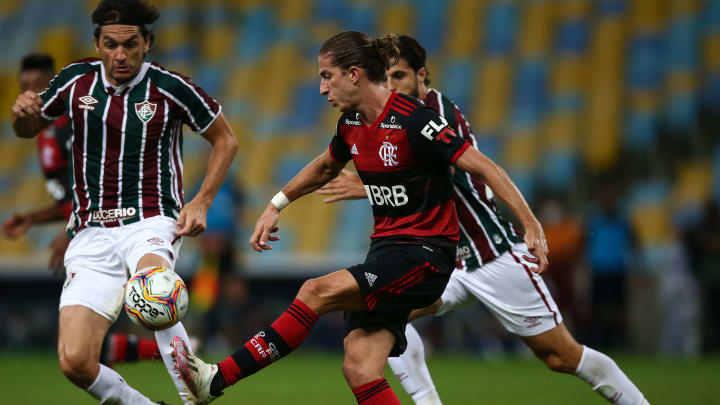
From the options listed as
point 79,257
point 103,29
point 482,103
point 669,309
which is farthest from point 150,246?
point 482,103

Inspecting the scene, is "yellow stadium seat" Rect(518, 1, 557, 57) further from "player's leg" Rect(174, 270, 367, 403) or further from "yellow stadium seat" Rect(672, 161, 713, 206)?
"player's leg" Rect(174, 270, 367, 403)

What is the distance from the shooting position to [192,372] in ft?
15.2

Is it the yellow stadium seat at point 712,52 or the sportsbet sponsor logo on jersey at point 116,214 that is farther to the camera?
the yellow stadium seat at point 712,52

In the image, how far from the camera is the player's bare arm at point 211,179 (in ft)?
18.3

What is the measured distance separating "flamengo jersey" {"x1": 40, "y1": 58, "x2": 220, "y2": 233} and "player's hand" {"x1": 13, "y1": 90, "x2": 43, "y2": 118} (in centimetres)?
12

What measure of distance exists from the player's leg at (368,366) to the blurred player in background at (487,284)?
111cm

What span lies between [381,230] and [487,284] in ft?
3.94

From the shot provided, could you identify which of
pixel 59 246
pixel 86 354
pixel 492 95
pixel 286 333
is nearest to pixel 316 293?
pixel 286 333

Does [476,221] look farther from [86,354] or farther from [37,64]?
[37,64]

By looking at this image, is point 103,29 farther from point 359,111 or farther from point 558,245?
point 558,245

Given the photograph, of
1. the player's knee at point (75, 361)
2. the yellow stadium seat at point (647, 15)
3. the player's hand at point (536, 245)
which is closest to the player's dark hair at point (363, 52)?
the player's hand at point (536, 245)

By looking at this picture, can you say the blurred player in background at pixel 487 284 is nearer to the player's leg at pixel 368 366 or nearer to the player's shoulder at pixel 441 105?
the player's shoulder at pixel 441 105

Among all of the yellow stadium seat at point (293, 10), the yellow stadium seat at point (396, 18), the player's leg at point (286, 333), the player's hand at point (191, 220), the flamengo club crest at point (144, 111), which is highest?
the yellow stadium seat at point (293, 10)

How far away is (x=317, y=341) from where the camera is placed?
13609mm
